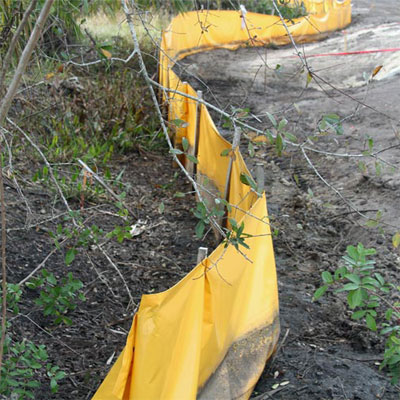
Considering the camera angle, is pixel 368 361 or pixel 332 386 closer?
pixel 332 386

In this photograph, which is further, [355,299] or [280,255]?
[280,255]

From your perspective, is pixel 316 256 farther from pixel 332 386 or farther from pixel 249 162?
pixel 249 162

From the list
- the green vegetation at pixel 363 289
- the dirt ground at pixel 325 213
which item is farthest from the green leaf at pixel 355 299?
the dirt ground at pixel 325 213

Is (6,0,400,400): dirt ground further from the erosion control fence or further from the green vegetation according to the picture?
the green vegetation

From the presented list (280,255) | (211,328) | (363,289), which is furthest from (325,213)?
(211,328)

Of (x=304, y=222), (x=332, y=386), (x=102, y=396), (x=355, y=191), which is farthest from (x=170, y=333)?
(x=355, y=191)

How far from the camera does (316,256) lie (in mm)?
5277

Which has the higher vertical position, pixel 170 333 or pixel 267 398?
pixel 170 333

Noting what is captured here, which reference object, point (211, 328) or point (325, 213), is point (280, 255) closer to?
point (325, 213)

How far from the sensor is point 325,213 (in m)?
6.16

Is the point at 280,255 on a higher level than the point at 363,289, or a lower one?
lower

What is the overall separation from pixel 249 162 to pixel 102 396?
5.11 metres

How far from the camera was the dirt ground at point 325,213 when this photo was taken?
3529 millimetres

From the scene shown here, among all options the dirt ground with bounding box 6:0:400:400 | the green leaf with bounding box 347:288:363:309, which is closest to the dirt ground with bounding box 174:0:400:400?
the dirt ground with bounding box 6:0:400:400
